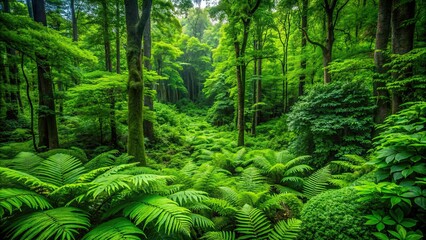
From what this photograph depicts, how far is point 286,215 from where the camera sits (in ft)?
9.41

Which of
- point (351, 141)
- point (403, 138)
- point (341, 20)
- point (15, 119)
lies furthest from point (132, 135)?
point (15, 119)

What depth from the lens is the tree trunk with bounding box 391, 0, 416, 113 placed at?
398 cm

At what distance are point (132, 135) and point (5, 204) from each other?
3270 millimetres

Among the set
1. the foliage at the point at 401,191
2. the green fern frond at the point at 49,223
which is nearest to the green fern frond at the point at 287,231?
the foliage at the point at 401,191

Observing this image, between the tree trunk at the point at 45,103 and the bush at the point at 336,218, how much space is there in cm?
762

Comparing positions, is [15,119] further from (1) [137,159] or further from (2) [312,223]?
(2) [312,223]

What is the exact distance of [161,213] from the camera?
1.71m

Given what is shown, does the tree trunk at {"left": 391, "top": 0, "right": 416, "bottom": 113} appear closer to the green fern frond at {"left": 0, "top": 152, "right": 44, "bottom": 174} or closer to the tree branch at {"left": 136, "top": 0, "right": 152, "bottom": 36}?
the tree branch at {"left": 136, "top": 0, "right": 152, "bottom": 36}

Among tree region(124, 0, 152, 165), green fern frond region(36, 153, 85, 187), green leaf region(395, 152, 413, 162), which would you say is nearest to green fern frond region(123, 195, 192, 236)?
green fern frond region(36, 153, 85, 187)

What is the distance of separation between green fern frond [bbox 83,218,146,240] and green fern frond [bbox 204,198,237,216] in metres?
1.21

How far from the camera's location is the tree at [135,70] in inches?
175

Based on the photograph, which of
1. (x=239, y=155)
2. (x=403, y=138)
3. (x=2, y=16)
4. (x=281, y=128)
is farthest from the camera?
(x=281, y=128)

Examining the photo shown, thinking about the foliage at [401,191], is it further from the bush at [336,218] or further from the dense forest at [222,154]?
the bush at [336,218]

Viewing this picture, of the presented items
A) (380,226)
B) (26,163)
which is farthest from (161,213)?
(26,163)
